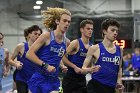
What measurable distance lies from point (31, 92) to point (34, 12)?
72.3 ft

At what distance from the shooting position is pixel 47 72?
4961 mm

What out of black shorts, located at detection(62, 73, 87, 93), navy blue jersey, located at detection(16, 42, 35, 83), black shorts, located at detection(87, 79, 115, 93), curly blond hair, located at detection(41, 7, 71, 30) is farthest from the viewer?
navy blue jersey, located at detection(16, 42, 35, 83)

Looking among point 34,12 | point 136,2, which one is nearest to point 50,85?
point 136,2

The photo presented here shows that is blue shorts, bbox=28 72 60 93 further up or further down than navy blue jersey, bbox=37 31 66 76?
further down

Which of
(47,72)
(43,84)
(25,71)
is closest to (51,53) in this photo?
(47,72)

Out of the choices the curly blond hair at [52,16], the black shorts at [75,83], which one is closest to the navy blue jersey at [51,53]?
the curly blond hair at [52,16]

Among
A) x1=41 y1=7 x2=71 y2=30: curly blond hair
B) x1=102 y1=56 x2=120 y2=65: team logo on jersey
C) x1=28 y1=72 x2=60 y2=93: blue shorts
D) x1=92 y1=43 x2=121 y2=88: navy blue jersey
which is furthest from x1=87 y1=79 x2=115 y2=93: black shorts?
x1=41 y1=7 x2=71 y2=30: curly blond hair

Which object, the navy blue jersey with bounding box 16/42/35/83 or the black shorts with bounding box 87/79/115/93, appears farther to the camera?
the navy blue jersey with bounding box 16/42/35/83

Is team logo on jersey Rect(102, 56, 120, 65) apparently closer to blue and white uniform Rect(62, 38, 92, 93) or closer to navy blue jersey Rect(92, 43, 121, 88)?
navy blue jersey Rect(92, 43, 121, 88)

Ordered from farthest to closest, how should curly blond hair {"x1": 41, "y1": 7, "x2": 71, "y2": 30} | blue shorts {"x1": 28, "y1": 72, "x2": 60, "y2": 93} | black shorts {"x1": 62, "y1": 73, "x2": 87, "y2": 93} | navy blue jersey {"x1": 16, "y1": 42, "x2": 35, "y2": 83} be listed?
navy blue jersey {"x1": 16, "y1": 42, "x2": 35, "y2": 83} → black shorts {"x1": 62, "y1": 73, "x2": 87, "y2": 93} → curly blond hair {"x1": 41, "y1": 7, "x2": 71, "y2": 30} → blue shorts {"x1": 28, "y1": 72, "x2": 60, "y2": 93}

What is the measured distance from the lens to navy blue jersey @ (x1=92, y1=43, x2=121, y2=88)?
17.3 ft

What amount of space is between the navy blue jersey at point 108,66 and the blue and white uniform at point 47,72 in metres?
0.60

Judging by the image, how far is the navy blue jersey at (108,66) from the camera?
5.27 meters

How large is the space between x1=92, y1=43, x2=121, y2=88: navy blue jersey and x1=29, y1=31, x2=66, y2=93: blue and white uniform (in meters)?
0.60
